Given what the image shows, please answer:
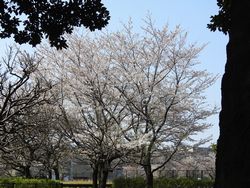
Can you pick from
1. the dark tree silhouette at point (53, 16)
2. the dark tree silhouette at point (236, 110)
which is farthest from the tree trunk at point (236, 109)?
the dark tree silhouette at point (53, 16)

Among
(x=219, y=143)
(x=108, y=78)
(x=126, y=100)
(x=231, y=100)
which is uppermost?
(x=108, y=78)

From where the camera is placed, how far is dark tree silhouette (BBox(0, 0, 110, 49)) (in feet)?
22.8

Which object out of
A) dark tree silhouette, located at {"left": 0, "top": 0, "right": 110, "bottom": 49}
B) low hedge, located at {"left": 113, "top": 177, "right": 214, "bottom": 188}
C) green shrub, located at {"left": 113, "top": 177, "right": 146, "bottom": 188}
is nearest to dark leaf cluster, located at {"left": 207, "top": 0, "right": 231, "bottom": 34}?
dark tree silhouette, located at {"left": 0, "top": 0, "right": 110, "bottom": 49}

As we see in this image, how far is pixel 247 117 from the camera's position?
2762mm

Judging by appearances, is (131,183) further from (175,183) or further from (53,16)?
(53,16)

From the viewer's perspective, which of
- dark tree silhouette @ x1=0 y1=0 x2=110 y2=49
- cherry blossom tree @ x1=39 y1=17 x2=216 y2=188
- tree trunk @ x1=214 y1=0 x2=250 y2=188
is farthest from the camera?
cherry blossom tree @ x1=39 y1=17 x2=216 y2=188

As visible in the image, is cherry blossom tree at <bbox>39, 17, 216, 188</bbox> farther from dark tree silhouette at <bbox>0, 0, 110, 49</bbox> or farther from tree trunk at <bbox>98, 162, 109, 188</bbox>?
dark tree silhouette at <bbox>0, 0, 110, 49</bbox>

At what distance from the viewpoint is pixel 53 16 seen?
23.1 feet

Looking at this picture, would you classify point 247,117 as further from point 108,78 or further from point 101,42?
point 101,42

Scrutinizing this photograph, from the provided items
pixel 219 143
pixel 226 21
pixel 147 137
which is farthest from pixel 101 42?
pixel 219 143

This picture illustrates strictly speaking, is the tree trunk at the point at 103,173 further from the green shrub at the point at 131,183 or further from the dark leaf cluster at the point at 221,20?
the dark leaf cluster at the point at 221,20

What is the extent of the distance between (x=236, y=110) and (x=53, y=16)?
497cm

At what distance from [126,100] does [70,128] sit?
308 centimetres

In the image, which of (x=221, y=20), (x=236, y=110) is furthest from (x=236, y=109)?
(x=221, y=20)
